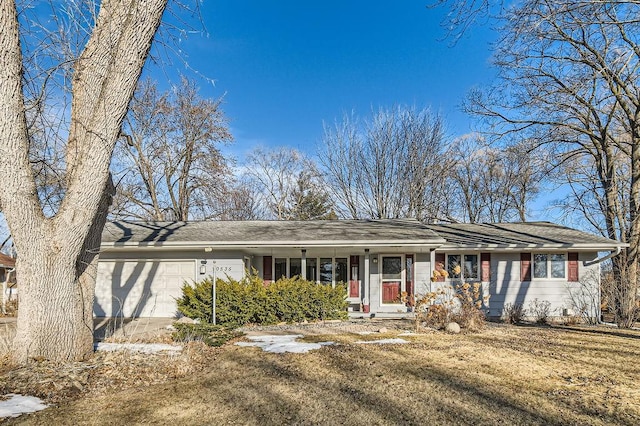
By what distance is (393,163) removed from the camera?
26.0 m

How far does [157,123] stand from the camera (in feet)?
81.1

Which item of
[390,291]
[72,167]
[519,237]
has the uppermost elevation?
[72,167]

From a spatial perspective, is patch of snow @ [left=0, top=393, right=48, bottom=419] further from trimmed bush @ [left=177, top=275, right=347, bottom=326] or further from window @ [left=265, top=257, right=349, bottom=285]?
window @ [left=265, top=257, right=349, bottom=285]

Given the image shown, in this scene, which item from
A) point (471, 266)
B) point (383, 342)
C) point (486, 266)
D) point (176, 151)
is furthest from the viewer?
point (176, 151)

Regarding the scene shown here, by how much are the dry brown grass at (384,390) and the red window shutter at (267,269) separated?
7.22 meters

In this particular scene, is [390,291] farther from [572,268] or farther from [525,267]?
[572,268]

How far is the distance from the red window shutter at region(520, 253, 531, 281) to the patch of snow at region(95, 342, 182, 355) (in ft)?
37.9

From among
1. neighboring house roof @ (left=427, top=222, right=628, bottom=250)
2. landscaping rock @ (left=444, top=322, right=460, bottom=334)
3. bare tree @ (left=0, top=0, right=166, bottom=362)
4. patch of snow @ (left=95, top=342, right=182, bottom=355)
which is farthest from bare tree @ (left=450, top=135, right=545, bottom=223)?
bare tree @ (left=0, top=0, right=166, bottom=362)

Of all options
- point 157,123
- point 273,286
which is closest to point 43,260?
point 273,286

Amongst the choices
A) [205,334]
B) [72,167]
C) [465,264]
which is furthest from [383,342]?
[465,264]

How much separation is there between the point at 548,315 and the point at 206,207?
71.6 ft

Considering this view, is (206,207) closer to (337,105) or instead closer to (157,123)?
(157,123)

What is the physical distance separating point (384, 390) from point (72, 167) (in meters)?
5.43

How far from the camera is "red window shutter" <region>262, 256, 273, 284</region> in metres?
15.6
